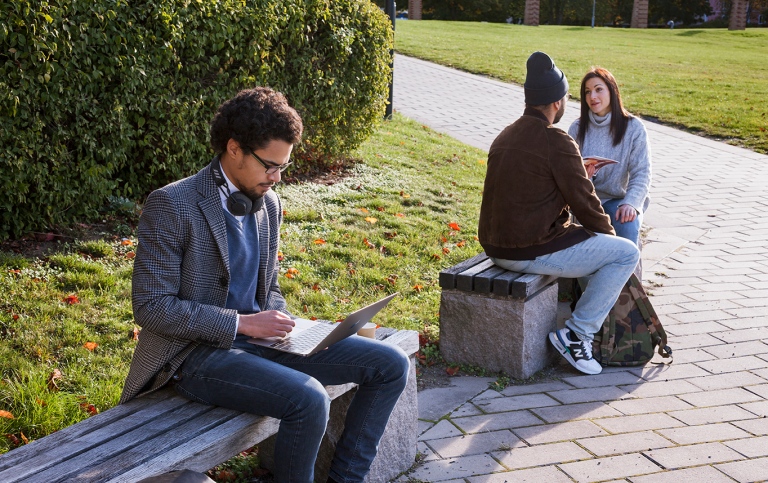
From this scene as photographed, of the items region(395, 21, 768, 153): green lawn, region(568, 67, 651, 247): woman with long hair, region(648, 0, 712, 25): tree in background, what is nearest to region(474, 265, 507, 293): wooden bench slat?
region(568, 67, 651, 247): woman with long hair

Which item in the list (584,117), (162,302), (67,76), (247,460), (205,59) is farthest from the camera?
(205,59)

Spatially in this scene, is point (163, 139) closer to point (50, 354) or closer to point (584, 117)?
point (50, 354)

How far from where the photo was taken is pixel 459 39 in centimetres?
2959

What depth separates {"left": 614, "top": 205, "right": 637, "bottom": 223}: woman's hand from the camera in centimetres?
552

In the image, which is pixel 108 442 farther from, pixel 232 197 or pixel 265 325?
pixel 232 197

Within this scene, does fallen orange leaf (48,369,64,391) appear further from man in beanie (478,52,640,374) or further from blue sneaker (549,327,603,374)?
blue sneaker (549,327,603,374)

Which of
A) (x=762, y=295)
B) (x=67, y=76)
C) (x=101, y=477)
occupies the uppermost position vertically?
(x=67, y=76)

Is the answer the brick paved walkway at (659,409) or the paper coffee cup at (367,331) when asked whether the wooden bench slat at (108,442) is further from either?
the brick paved walkway at (659,409)

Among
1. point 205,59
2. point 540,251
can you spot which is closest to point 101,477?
point 540,251

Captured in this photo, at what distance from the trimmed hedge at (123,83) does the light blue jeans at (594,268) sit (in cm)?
302

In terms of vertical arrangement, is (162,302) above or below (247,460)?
above

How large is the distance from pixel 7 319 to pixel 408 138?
7107mm

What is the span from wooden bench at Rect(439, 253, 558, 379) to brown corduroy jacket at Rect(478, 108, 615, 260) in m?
0.22

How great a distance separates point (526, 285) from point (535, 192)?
0.52 metres
